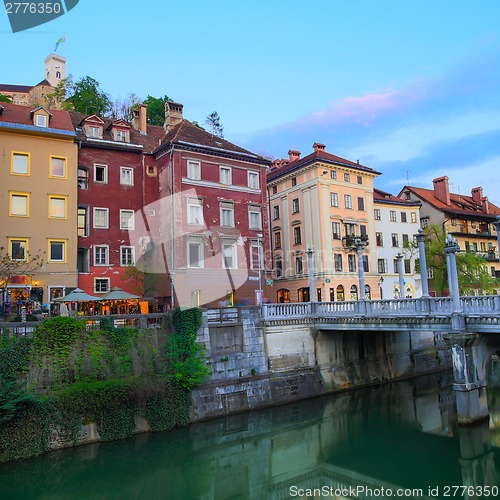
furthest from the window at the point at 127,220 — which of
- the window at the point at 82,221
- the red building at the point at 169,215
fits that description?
the window at the point at 82,221

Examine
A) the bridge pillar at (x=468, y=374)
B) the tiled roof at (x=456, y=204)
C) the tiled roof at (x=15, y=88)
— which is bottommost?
the bridge pillar at (x=468, y=374)

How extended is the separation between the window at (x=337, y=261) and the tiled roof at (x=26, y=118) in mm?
26459

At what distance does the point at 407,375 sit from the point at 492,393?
686cm

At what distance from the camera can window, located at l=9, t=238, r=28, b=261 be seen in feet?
104

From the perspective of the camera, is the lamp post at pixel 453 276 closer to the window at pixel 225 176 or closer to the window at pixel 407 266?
the window at pixel 225 176

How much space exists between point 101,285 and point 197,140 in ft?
46.0

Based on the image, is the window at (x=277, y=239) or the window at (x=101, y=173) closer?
the window at (x=101, y=173)

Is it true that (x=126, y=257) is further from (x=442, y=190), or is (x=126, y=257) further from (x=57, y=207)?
(x=442, y=190)

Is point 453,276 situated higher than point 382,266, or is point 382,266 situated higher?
point 382,266

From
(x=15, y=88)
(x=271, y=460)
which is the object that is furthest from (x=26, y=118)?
(x=15, y=88)

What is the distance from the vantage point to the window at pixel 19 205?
32.1 meters

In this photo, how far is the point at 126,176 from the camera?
3797 centimetres

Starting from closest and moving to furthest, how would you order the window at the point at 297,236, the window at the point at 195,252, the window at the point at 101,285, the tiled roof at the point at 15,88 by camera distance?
the window at the point at 101,285
the window at the point at 195,252
the window at the point at 297,236
the tiled roof at the point at 15,88

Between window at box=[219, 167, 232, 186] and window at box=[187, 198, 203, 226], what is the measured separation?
2.99 m
